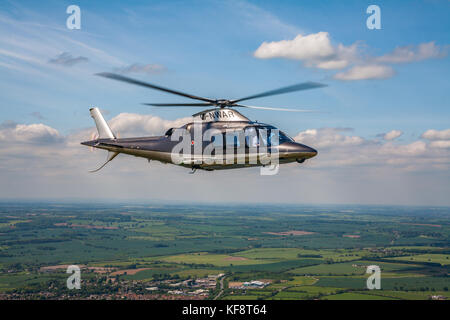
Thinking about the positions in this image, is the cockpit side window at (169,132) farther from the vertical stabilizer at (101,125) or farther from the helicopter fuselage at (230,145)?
the vertical stabilizer at (101,125)

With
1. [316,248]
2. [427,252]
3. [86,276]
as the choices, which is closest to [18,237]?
[86,276]

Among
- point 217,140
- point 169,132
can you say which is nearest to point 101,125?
point 169,132

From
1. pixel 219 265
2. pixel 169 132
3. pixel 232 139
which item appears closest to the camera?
pixel 232 139

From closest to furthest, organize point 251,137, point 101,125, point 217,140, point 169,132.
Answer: point 251,137 < point 217,140 < point 169,132 < point 101,125

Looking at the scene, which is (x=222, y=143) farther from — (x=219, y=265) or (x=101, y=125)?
(x=219, y=265)

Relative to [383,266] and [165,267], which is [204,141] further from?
[383,266]

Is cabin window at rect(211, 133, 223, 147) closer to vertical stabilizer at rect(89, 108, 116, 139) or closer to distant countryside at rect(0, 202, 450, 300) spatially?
vertical stabilizer at rect(89, 108, 116, 139)

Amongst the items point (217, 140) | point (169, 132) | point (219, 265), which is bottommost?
point (219, 265)
